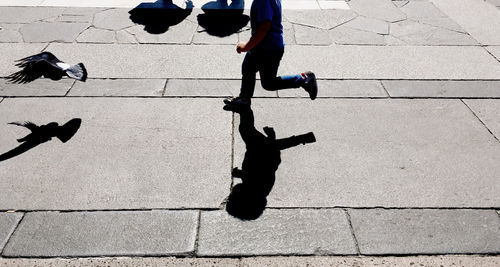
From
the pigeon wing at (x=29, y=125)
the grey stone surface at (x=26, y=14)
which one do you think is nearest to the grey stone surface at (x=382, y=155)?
the pigeon wing at (x=29, y=125)

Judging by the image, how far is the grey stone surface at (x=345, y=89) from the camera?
4867 millimetres

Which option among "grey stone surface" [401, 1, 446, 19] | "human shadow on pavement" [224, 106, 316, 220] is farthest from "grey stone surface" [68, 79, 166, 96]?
"grey stone surface" [401, 1, 446, 19]

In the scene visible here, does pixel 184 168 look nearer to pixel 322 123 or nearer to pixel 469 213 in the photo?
pixel 322 123

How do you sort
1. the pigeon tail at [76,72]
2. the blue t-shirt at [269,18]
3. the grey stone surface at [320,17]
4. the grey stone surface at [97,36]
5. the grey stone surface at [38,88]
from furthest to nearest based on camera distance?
the grey stone surface at [320,17], the grey stone surface at [97,36], the grey stone surface at [38,88], the pigeon tail at [76,72], the blue t-shirt at [269,18]

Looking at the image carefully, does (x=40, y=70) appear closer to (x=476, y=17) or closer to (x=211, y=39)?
(x=211, y=39)

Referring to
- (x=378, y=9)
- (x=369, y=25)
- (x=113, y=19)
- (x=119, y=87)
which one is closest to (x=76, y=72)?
(x=119, y=87)

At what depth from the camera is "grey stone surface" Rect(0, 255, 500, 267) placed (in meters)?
2.81

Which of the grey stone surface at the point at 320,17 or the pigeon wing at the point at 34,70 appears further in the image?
the grey stone surface at the point at 320,17

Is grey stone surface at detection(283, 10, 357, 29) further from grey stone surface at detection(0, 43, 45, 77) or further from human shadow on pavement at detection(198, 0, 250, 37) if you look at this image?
grey stone surface at detection(0, 43, 45, 77)

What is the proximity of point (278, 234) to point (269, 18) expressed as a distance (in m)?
1.89

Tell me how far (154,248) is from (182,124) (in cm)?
165

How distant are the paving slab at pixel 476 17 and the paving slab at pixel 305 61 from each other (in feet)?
2.02

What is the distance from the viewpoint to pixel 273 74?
4227mm

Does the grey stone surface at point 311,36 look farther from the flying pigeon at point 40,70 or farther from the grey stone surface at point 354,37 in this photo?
the flying pigeon at point 40,70
